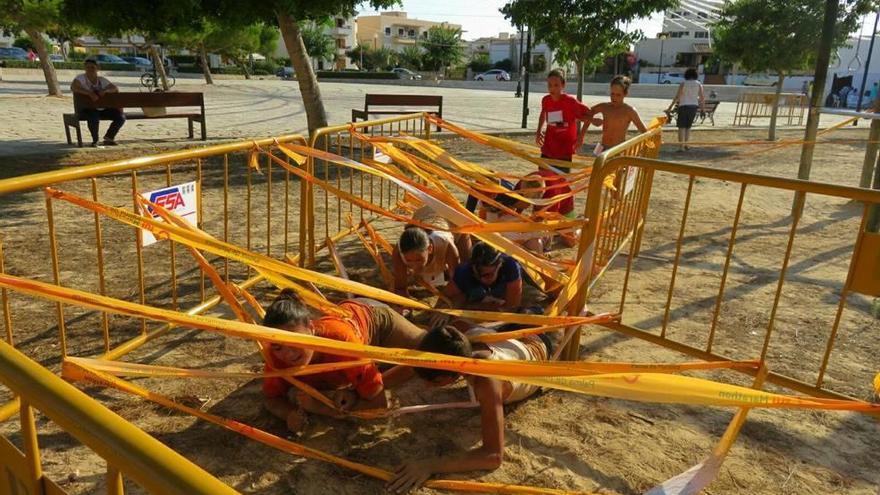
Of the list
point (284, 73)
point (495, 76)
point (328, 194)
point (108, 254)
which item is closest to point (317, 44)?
point (284, 73)

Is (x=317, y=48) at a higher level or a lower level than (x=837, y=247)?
higher

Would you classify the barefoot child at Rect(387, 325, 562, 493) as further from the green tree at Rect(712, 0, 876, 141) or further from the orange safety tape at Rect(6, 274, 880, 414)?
the green tree at Rect(712, 0, 876, 141)

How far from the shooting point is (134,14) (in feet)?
28.4

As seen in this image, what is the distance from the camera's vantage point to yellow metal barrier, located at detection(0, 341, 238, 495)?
3.13 ft

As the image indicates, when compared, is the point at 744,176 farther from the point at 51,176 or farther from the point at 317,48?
the point at 317,48

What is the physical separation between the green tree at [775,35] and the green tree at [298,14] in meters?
11.5

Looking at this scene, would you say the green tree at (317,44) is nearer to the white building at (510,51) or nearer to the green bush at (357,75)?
the green bush at (357,75)

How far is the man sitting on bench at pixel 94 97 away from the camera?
10.5 meters

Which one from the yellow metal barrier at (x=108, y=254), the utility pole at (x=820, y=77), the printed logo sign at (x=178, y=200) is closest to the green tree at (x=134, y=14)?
the yellow metal barrier at (x=108, y=254)

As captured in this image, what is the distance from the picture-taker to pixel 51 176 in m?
2.97

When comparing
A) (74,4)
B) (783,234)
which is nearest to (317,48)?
(74,4)

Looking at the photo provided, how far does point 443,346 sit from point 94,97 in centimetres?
1018

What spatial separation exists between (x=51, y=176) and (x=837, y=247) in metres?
7.12

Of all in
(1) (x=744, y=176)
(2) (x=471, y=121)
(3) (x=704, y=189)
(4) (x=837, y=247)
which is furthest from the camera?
(2) (x=471, y=121)
